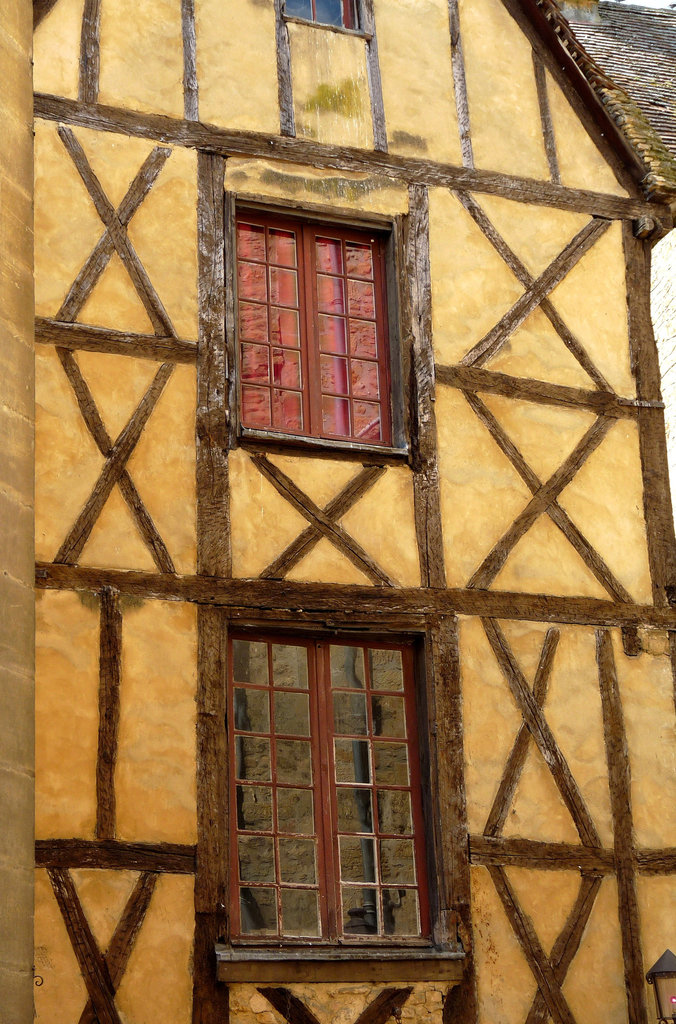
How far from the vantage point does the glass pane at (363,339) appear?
1019 cm

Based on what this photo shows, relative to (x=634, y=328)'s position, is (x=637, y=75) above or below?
above

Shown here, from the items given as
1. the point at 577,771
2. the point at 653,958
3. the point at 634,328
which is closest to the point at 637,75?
the point at 634,328

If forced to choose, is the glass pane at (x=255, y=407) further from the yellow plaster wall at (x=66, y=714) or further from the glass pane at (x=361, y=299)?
the yellow plaster wall at (x=66, y=714)

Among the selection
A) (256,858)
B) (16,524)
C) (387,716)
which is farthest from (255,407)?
(16,524)

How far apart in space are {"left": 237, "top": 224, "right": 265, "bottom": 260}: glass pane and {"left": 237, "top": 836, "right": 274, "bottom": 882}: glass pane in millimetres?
3485

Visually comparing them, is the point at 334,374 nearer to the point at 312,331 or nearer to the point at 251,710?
the point at 312,331

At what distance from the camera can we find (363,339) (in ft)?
33.6

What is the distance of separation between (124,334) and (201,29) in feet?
7.34

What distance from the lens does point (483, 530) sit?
32.3 feet

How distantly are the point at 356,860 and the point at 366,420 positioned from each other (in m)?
2.62

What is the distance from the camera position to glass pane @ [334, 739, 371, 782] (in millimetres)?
9188

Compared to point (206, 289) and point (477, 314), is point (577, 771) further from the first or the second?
point (206, 289)

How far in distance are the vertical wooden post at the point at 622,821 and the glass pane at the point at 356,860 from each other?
1415 millimetres

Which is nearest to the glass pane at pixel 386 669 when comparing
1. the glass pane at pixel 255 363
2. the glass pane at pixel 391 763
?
the glass pane at pixel 391 763
